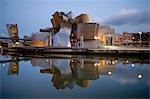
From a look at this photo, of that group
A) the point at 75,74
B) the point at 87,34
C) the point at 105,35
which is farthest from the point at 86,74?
the point at 105,35

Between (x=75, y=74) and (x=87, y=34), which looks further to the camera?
(x=87, y=34)

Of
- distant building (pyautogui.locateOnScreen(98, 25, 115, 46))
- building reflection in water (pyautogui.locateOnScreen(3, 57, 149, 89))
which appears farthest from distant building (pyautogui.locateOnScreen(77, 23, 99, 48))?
building reflection in water (pyautogui.locateOnScreen(3, 57, 149, 89))

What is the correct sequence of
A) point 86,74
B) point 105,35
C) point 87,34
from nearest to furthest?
point 86,74
point 87,34
point 105,35

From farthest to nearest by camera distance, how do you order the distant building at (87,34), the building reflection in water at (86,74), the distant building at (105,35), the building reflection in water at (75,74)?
the distant building at (105,35)
the distant building at (87,34)
the building reflection in water at (86,74)
the building reflection in water at (75,74)

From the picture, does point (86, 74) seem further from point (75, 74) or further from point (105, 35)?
point (105, 35)

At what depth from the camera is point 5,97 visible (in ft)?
9.34

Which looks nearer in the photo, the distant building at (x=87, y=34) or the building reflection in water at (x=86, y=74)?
the building reflection in water at (x=86, y=74)

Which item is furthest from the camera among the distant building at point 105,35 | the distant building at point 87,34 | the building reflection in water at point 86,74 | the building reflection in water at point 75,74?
the distant building at point 105,35

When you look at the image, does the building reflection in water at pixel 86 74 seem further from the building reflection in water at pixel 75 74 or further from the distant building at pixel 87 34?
the distant building at pixel 87 34

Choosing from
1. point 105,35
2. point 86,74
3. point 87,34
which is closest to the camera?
point 86,74

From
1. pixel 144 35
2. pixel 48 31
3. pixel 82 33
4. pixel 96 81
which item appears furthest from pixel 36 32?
pixel 96 81

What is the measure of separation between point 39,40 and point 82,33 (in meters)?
3.67

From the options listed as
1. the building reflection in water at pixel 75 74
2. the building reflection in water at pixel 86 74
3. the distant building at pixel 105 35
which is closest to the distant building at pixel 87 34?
the distant building at pixel 105 35

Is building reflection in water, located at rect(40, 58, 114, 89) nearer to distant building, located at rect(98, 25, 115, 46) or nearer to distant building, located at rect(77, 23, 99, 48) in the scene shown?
distant building, located at rect(77, 23, 99, 48)
